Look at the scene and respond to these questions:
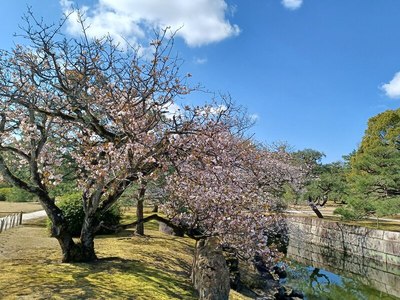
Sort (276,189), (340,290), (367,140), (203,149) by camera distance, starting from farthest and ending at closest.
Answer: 1. (367,140)
2. (276,189)
3. (340,290)
4. (203,149)

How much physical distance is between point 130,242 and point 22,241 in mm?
4049

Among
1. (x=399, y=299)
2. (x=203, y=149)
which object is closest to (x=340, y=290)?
(x=399, y=299)

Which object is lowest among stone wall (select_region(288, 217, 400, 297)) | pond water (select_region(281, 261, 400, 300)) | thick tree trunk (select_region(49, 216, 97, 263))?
pond water (select_region(281, 261, 400, 300))

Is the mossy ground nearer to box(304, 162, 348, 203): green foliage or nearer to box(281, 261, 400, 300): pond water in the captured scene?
box(281, 261, 400, 300): pond water

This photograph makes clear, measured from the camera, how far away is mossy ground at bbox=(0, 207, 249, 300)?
678 cm

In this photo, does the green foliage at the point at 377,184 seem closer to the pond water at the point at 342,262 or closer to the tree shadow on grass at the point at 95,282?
the pond water at the point at 342,262

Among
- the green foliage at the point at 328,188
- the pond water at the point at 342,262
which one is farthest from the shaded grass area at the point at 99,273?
the green foliage at the point at 328,188

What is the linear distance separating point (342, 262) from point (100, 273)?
764 inches

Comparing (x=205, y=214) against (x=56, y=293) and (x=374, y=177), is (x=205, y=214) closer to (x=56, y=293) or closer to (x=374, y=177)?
(x=56, y=293)

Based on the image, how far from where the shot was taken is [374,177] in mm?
21078

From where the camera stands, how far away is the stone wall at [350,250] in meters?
19.1

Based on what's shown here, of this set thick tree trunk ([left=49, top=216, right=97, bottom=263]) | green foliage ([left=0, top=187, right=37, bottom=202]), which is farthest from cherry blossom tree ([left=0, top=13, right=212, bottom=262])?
green foliage ([left=0, top=187, right=37, bottom=202])

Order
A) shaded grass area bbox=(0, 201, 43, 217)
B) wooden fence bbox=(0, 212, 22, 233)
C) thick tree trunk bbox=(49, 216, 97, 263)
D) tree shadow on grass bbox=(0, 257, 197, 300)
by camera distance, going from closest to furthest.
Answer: tree shadow on grass bbox=(0, 257, 197, 300) → thick tree trunk bbox=(49, 216, 97, 263) → wooden fence bbox=(0, 212, 22, 233) → shaded grass area bbox=(0, 201, 43, 217)

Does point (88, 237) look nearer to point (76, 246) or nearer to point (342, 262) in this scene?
point (76, 246)
